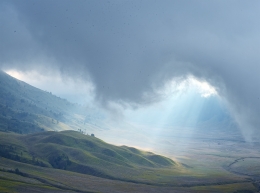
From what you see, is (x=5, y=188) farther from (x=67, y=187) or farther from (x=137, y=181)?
(x=137, y=181)

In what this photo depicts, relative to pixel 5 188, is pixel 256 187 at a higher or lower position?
higher

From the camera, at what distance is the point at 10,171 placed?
179500 mm

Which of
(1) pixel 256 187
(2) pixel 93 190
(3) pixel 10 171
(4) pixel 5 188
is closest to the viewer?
(4) pixel 5 188

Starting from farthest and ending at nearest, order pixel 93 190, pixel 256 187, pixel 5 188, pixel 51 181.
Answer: pixel 256 187 → pixel 51 181 → pixel 93 190 → pixel 5 188

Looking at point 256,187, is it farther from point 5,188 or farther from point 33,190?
point 5,188

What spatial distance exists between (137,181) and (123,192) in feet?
124

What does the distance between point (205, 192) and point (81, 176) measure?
77389 millimetres

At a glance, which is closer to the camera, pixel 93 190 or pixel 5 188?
pixel 5 188

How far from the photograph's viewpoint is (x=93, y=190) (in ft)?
513

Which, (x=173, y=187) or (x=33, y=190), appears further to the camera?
(x=173, y=187)

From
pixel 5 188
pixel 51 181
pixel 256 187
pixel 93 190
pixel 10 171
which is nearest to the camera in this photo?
pixel 5 188

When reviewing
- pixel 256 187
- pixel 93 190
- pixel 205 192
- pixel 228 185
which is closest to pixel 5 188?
pixel 93 190

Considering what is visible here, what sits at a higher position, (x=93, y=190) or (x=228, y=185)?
(x=228, y=185)

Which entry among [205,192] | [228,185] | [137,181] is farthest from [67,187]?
[228,185]
